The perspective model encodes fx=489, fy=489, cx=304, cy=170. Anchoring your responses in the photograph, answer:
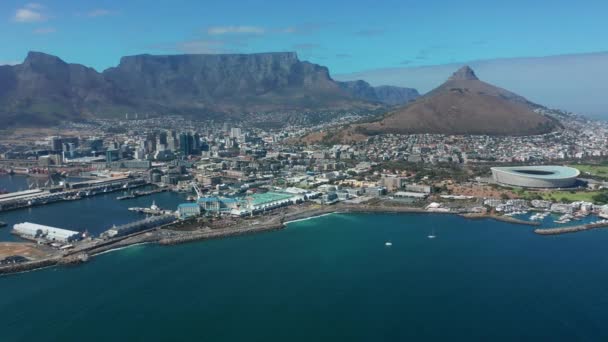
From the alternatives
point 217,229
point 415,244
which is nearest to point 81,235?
point 217,229

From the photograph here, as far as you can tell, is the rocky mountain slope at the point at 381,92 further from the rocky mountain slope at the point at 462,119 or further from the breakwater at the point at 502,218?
the breakwater at the point at 502,218

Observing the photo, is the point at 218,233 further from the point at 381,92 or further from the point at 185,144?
the point at 381,92

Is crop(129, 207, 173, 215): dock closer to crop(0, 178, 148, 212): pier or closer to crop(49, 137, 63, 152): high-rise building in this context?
crop(0, 178, 148, 212): pier

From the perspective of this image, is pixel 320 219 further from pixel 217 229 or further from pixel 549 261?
pixel 549 261

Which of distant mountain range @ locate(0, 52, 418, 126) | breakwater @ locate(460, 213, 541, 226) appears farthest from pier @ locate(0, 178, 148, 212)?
distant mountain range @ locate(0, 52, 418, 126)

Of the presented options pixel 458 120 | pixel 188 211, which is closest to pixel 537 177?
pixel 188 211
